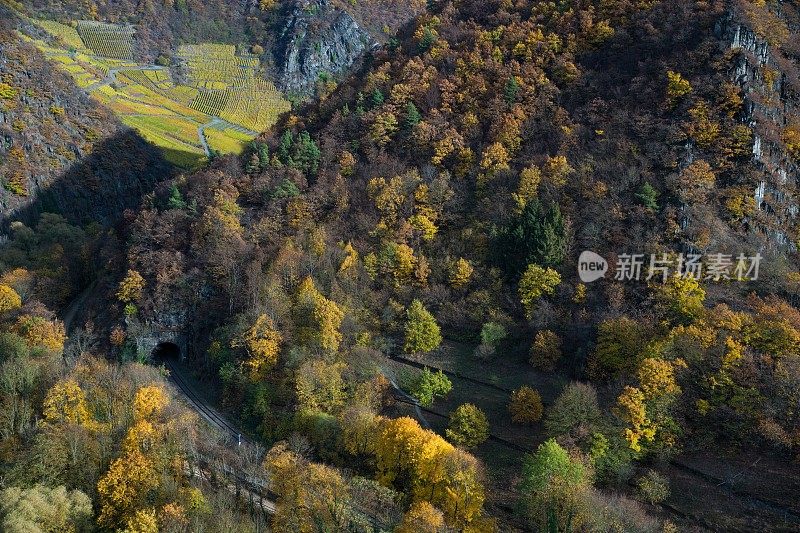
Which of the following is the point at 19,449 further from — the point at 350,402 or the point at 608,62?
the point at 608,62

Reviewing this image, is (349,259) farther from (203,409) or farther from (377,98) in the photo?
(377,98)

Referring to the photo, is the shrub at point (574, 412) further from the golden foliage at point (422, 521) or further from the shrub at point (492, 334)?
the golden foliage at point (422, 521)

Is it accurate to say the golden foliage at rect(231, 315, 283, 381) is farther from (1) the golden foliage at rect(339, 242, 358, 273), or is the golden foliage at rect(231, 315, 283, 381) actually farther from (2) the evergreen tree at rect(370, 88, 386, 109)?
(2) the evergreen tree at rect(370, 88, 386, 109)

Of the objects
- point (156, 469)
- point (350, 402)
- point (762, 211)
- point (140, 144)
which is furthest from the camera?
point (140, 144)

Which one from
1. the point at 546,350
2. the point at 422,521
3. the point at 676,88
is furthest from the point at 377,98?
the point at 422,521

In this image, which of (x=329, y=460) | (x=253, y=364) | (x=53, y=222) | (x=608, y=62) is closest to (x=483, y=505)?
(x=329, y=460)

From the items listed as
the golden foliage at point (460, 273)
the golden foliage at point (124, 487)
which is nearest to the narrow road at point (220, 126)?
the golden foliage at point (460, 273)
